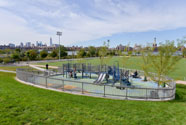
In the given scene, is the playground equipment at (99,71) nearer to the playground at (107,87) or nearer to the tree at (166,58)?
the playground at (107,87)

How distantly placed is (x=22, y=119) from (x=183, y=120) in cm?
787

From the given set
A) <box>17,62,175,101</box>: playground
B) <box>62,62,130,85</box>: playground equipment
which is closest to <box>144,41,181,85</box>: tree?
<box>17,62,175,101</box>: playground

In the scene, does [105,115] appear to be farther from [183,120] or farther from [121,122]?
[183,120]

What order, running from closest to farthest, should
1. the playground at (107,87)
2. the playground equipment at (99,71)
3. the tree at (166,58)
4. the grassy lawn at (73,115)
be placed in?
the grassy lawn at (73,115)
the playground at (107,87)
the tree at (166,58)
the playground equipment at (99,71)

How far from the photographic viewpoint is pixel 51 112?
6.19m

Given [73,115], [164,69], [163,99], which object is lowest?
[163,99]

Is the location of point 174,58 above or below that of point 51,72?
above

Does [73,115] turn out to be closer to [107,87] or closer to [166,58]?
[107,87]

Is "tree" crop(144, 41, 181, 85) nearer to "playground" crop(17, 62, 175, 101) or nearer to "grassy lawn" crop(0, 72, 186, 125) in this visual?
"playground" crop(17, 62, 175, 101)

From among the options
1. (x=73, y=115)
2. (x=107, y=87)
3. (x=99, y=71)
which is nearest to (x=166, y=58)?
(x=107, y=87)

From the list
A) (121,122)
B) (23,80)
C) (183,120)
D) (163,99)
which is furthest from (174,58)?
(23,80)

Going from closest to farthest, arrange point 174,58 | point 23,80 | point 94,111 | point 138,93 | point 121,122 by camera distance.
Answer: point 121,122 < point 94,111 < point 138,93 < point 174,58 < point 23,80

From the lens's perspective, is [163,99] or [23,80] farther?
[23,80]

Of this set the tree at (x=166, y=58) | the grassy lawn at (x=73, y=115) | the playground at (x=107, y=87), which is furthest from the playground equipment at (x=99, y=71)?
the grassy lawn at (x=73, y=115)
